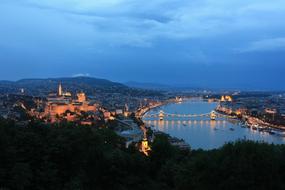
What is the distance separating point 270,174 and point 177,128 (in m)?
20.2

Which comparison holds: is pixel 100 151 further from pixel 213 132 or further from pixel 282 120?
pixel 282 120

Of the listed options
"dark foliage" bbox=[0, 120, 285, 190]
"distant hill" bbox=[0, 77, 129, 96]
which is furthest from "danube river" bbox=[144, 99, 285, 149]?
"distant hill" bbox=[0, 77, 129, 96]

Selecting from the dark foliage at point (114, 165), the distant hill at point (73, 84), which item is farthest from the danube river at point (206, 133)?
the distant hill at point (73, 84)

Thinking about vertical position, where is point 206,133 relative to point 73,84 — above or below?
below

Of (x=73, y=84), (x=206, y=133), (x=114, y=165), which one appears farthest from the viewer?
(x=73, y=84)

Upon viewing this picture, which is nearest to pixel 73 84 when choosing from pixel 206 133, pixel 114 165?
pixel 206 133

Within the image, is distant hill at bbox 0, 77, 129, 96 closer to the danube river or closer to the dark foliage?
the danube river

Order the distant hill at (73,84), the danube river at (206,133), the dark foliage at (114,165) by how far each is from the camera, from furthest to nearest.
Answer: the distant hill at (73,84) < the danube river at (206,133) < the dark foliage at (114,165)

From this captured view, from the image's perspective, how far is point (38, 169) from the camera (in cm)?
556

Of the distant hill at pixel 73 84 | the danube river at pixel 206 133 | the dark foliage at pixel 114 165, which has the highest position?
the distant hill at pixel 73 84

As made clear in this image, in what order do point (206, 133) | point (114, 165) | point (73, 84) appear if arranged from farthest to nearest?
1. point (73, 84)
2. point (206, 133)
3. point (114, 165)

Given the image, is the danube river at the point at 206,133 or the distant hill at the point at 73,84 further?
the distant hill at the point at 73,84

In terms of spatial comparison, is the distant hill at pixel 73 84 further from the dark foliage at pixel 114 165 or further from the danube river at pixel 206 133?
the dark foliage at pixel 114 165

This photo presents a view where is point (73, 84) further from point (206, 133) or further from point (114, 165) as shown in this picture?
point (114, 165)
